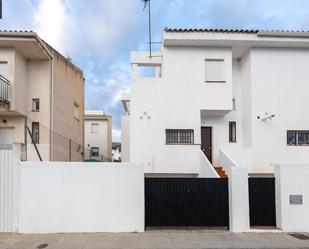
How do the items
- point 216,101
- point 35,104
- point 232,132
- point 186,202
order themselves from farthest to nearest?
point 232,132 < point 35,104 < point 216,101 < point 186,202

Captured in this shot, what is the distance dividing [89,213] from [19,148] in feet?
10.7

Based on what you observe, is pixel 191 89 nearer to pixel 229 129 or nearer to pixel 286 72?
pixel 229 129

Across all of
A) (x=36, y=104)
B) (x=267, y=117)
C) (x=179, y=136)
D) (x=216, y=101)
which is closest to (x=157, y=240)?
(x=179, y=136)

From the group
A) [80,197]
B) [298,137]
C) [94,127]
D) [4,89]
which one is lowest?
[80,197]

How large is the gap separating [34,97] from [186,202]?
975 centimetres

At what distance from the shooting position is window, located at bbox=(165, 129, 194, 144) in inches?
626

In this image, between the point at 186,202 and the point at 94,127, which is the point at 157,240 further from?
the point at 94,127

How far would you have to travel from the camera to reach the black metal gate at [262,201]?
10859 millimetres

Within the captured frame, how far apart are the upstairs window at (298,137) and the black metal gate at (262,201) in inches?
242

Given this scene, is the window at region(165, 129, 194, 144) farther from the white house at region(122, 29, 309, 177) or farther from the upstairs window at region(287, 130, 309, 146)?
the upstairs window at region(287, 130, 309, 146)

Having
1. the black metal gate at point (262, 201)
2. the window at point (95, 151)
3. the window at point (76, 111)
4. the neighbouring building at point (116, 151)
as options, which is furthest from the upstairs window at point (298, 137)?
the neighbouring building at point (116, 151)

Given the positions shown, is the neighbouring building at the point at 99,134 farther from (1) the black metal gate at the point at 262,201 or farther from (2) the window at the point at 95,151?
(1) the black metal gate at the point at 262,201

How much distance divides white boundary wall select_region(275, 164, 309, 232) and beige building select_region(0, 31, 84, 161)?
9.23m

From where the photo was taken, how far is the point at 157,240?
947 cm
